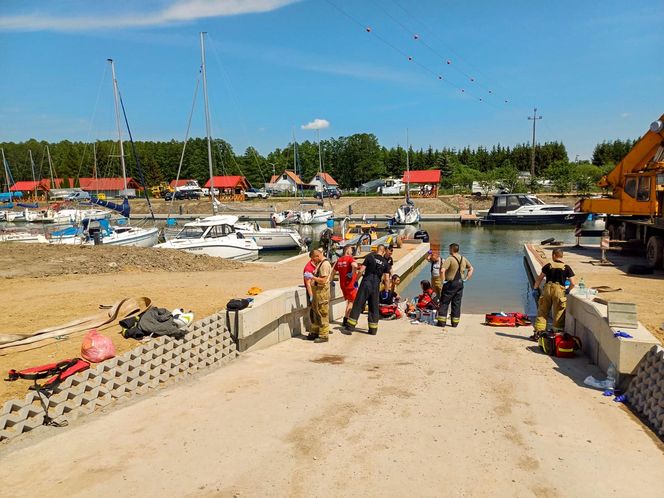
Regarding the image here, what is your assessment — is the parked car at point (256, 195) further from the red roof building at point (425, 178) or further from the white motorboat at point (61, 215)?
the white motorboat at point (61, 215)

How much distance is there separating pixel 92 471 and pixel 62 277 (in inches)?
506

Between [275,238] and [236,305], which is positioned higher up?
[236,305]

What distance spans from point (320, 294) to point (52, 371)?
14.9 ft

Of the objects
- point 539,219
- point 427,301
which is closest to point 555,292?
point 427,301

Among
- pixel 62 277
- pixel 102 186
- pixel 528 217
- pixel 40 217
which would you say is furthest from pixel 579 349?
pixel 102 186

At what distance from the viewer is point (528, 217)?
153 ft

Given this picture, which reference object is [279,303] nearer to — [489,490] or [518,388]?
[518,388]

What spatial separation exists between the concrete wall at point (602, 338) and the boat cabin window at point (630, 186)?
13.6 m

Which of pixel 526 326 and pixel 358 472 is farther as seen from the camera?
pixel 526 326

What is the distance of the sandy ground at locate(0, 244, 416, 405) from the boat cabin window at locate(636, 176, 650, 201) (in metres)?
14.1

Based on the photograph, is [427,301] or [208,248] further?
[208,248]

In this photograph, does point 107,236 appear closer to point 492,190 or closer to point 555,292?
point 555,292

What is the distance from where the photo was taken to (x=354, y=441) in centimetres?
506

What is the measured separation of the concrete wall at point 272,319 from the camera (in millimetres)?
8477
